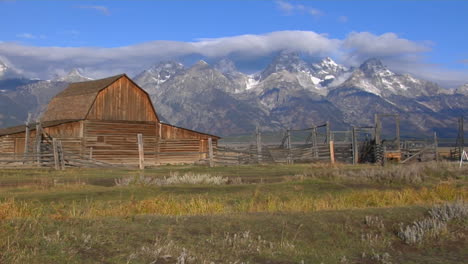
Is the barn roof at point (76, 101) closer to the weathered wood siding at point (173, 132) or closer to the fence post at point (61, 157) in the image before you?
the weathered wood siding at point (173, 132)

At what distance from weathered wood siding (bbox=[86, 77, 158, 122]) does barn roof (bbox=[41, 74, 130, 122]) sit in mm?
516

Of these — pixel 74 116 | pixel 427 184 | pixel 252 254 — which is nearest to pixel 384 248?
pixel 252 254

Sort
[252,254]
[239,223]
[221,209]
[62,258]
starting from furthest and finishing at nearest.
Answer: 1. [221,209]
2. [239,223]
3. [252,254]
4. [62,258]

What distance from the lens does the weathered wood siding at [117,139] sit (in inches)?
1681

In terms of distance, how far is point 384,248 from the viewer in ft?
28.2

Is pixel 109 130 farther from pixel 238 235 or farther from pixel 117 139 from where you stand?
pixel 238 235

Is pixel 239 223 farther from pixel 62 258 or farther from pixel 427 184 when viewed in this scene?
pixel 427 184

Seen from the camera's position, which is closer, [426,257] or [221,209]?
[426,257]

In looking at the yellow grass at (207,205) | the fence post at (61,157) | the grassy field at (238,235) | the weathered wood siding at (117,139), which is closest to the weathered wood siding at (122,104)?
the weathered wood siding at (117,139)

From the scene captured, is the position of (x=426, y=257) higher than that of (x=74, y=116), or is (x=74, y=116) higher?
(x=74, y=116)

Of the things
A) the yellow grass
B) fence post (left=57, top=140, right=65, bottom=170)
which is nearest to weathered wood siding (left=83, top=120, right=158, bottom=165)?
fence post (left=57, top=140, right=65, bottom=170)

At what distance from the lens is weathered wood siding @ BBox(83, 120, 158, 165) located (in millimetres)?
42688

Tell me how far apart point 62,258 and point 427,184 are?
16.0 m

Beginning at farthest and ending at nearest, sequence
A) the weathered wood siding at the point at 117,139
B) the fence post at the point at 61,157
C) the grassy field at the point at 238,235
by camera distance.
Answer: the weathered wood siding at the point at 117,139 → the fence post at the point at 61,157 → the grassy field at the point at 238,235
